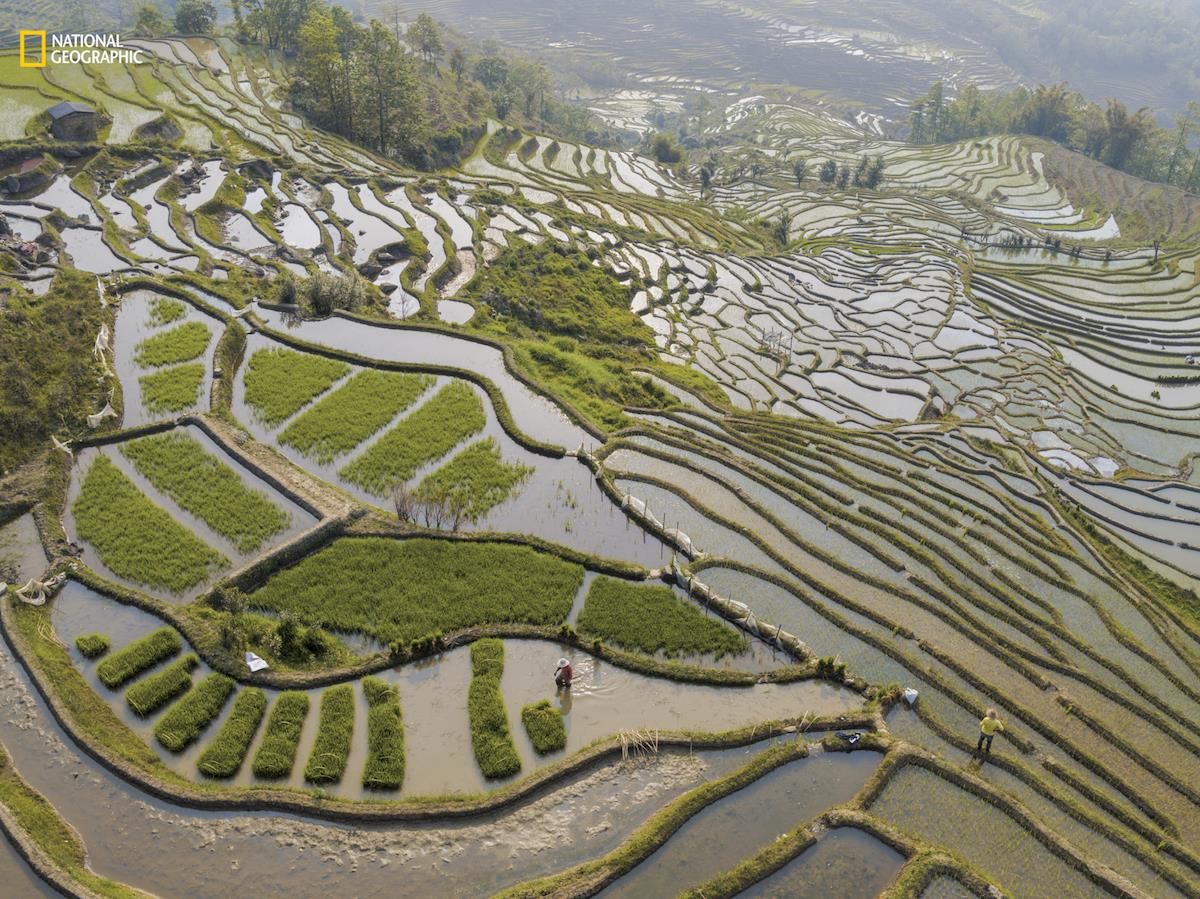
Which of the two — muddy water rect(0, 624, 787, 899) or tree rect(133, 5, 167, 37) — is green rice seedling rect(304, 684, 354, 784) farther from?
tree rect(133, 5, 167, 37)

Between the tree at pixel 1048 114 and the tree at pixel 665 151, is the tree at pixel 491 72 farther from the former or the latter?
the tree at pixel 1048 114

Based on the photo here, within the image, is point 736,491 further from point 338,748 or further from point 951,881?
point 338,748

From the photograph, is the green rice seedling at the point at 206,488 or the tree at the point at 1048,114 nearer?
the green rice seedling at the point at 206,488

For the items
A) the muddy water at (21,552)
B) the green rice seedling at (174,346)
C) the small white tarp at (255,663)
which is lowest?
the muddy water at (21,552)

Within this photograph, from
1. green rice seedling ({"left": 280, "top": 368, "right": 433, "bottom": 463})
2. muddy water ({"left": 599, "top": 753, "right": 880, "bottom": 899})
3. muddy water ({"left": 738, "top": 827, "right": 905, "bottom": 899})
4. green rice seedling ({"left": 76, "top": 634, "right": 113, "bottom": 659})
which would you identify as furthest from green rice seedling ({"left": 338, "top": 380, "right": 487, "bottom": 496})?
muddy water ({"left": 738, "top": 827, "right": 905, "bottom": 899})

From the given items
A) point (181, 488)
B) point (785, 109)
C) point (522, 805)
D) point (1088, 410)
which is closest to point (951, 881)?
point (522, 805)

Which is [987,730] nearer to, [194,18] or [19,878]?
[19,878]

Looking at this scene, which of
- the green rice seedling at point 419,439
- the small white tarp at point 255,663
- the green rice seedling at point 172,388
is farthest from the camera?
the green rice seedling at point 172,388

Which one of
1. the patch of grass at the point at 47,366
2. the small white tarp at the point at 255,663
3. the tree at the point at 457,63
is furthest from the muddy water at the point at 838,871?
the tree at the point at 457,63
